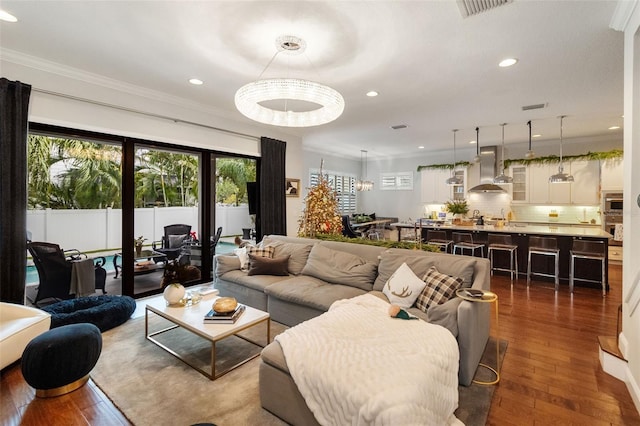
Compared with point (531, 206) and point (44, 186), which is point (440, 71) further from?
point (531, 206)

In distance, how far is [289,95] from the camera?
2.70m

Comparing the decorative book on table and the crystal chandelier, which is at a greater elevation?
the crystal chandelier

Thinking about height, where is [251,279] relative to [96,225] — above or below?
below

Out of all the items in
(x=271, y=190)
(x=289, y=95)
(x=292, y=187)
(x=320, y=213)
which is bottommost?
(x=320, y=213)

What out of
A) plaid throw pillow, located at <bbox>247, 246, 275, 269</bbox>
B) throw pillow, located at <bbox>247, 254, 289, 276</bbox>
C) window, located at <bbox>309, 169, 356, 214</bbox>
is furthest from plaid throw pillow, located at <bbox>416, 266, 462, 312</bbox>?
window, located at <bbox>309, 169, 356, 214</bbox>

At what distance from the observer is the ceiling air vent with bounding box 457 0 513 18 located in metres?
2.33

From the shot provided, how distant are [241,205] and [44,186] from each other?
9.57 ft

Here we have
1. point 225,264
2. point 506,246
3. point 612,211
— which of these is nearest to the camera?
point 225,264

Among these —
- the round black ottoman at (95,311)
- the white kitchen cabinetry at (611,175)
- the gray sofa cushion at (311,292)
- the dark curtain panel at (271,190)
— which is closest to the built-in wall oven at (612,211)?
the white kitchen cabinetry at (611,175)

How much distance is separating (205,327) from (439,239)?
525 centimetres

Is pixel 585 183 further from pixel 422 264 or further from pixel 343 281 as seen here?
pixel 343 281

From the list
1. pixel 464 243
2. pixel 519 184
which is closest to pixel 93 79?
pixel 464 243

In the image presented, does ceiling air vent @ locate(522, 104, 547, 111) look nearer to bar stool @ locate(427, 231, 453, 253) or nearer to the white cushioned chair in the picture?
bar stool @ locate(427, 231, 453, 253)

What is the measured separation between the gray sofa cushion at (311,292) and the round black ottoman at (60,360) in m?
1.65
